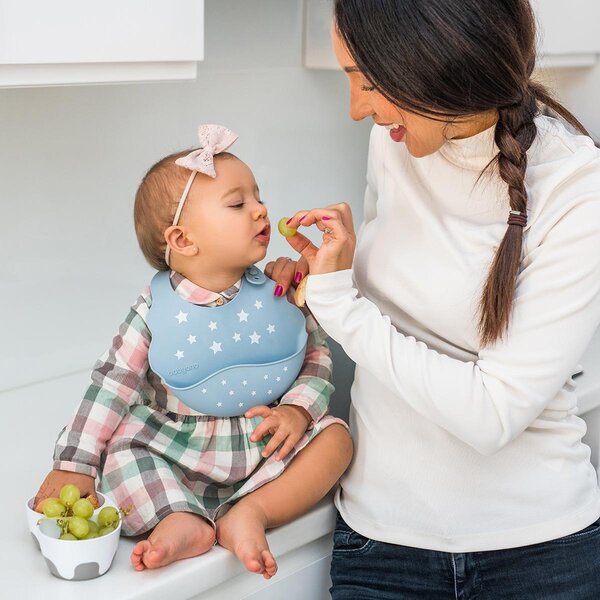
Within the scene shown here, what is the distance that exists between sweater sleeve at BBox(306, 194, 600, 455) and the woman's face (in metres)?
0.15

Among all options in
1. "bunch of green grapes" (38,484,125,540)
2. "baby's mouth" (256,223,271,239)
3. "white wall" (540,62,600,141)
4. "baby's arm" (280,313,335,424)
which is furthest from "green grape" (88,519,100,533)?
"white wall" (540,62,600,141)

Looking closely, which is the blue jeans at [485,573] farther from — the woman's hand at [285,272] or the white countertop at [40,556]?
the woman's hand at [285,272]

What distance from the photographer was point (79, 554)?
109 cm

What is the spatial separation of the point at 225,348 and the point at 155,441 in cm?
14

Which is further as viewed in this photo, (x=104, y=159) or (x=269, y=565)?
(x=104, y=159)

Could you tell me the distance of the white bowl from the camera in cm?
108

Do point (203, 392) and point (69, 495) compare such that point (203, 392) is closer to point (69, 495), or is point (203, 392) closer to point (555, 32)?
point (69, 495)

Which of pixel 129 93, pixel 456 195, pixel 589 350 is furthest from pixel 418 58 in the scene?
pixel 589 350

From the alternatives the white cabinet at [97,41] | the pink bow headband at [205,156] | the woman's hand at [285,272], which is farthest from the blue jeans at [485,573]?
the white cabinet at [97,41]

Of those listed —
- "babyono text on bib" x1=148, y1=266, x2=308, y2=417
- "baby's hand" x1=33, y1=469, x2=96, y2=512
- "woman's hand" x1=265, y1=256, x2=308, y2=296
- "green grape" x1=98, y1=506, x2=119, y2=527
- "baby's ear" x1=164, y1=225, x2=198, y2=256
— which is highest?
"baby's ear" x1=164, y1=225, x2=198, y2=256

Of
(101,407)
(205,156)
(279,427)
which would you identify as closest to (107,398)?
(101,407)

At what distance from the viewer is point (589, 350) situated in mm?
1748

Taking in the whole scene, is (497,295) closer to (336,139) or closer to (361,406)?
(361,406)

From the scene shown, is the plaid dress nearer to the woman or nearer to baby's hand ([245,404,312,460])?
baby's hand ([245,404,312,460])
